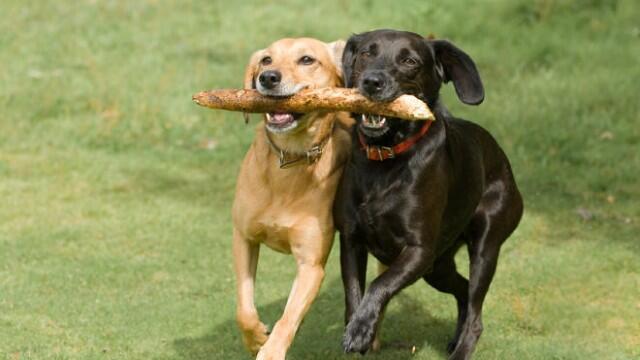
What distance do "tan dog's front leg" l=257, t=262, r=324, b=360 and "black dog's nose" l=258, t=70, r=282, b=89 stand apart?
0.99 m

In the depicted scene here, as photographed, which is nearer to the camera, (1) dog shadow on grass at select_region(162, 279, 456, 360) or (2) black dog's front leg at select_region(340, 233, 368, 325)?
(2) black dog's front leg at select_region(340, 233, 368, 325)

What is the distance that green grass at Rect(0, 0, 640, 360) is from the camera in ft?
24.0

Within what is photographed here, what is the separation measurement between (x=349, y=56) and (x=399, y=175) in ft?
2.41

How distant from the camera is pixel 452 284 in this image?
6.88m

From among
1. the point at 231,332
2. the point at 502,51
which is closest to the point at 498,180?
the point at 231,332

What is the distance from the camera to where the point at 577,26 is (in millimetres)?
14125

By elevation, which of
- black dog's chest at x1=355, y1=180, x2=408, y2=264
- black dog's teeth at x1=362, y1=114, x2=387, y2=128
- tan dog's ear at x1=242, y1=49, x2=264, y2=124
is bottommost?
black dog's chest at x1=355, y1=180, x2=408, y2=264

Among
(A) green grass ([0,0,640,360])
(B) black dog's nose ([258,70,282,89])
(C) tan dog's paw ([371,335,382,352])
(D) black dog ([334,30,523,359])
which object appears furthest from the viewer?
(A) green grass ([0,0,640,360])

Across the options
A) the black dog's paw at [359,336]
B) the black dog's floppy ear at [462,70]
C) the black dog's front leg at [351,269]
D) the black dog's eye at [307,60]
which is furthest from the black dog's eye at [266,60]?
the black dog's paw at [359,336]

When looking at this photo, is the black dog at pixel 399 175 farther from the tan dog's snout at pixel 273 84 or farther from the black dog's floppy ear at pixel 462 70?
the tan dog's snout at pixel 273 84

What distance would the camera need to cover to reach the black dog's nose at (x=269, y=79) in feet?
18.9

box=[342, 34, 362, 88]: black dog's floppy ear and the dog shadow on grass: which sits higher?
box=[342, 34, 362, 88]: black dog's floppy ear

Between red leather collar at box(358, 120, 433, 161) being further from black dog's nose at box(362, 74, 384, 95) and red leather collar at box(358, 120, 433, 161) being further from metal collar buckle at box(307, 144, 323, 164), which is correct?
metal collar buckle at box(307, 144, 323, 164)

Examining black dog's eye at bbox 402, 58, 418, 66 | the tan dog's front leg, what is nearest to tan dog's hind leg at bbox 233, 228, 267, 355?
the tan dog's front leg
